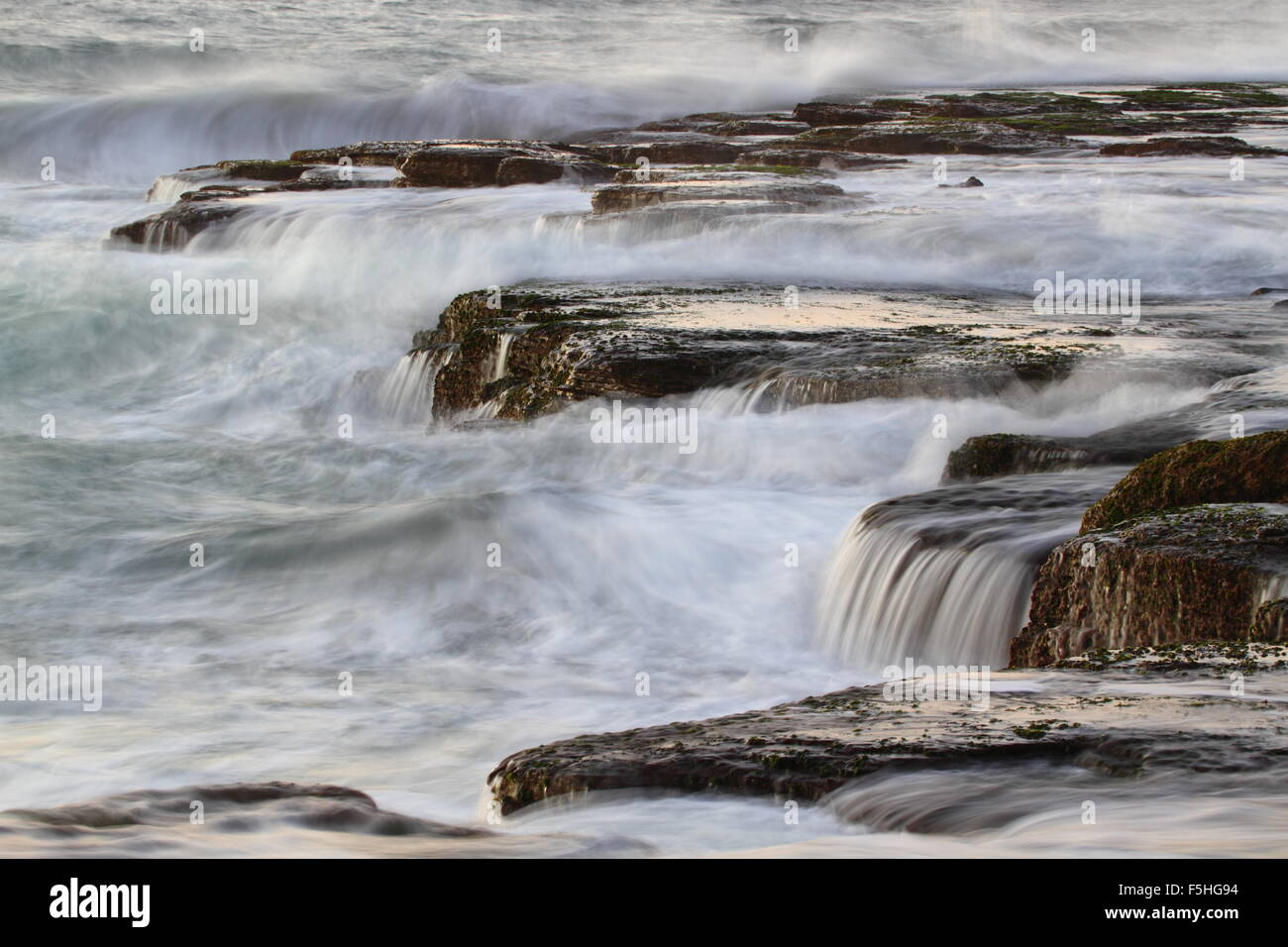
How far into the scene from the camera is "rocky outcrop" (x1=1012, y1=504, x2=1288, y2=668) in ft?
15.6

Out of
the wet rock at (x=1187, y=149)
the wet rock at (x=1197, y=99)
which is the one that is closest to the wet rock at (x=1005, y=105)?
the wet rock at (x=1197, y=99)

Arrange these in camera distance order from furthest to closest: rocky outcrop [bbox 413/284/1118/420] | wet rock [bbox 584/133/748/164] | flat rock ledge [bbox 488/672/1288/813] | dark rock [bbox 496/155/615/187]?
1. wet rock [bbox 584/133/748/164]
2. dark rock [bbox 496/155/615/187]
3. rocky outcrop [bbox 413/284/1118/420]
4. flat rock ledge [bbox 488/672/1288/813]

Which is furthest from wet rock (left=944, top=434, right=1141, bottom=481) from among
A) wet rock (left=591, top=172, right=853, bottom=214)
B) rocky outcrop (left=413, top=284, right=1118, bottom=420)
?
wet rock (left=591, top=172, right=853, bottom=214)

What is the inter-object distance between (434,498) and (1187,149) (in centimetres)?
1569

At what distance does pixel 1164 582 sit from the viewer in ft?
16.0

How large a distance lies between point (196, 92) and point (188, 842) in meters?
30.5

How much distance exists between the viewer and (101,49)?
1416 inches

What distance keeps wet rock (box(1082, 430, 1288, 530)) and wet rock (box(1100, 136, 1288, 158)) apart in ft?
54.6

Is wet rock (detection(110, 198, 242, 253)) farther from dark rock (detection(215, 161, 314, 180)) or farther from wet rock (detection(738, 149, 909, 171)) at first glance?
wet rock (detection(738, 149, 909, 171))

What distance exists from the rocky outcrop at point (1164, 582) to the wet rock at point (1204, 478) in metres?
0.25

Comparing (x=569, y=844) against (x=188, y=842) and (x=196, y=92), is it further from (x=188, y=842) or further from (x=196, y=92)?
(x=196, y=92)

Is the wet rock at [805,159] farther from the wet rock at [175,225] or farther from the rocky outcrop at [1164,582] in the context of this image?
the rocky outcrop at [1164,582]
